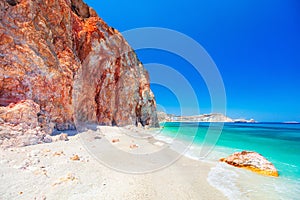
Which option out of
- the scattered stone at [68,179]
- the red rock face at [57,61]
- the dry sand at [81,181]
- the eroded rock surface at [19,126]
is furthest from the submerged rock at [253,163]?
the red rock face at [57,61]

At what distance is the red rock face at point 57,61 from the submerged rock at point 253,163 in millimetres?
9315

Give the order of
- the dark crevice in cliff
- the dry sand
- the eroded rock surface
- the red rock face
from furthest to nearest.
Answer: the dark crevice in cliff < the red rock face < the eroded rock surface < the dry sand

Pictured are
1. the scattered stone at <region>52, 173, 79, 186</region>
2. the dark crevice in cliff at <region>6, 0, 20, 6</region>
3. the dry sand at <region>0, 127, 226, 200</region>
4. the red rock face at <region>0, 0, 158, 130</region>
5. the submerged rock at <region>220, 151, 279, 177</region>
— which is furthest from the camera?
the dark crevice in cliff at <region>6, 0, 20, 6</region>

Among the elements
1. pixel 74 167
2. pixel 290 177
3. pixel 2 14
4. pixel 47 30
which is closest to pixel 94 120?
pixel 47 30

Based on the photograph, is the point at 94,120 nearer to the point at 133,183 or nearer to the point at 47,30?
the point at 47,30

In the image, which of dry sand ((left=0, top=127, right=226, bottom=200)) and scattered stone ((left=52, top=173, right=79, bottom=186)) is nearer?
dry sand ((left=0, top=127, right=226, bottom=200))

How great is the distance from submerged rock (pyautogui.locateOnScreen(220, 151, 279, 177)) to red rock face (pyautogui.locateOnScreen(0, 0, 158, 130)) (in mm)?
9315

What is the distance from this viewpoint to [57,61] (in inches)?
380

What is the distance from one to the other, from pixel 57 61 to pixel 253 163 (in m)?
11.8

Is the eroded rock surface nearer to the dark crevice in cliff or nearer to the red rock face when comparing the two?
the red rock face

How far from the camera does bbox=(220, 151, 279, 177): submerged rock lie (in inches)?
243

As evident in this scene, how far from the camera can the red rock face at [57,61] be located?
7312 millimetres

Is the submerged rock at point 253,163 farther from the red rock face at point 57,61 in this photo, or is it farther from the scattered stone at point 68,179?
the red rock face at point 57,61

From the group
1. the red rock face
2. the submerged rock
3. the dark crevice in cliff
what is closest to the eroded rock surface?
the red rock face
